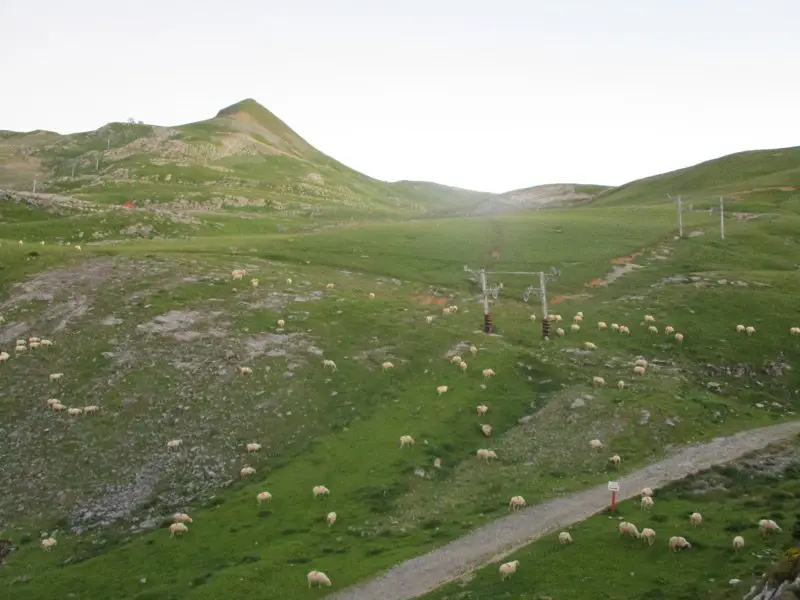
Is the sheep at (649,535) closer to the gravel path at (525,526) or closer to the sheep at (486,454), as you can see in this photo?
the gravel path at (525,526)

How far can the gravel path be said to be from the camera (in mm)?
29328

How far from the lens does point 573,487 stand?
38375 mm

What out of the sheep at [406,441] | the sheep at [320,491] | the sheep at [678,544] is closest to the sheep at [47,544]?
the sheep at [320,491]

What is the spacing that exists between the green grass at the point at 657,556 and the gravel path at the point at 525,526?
1.26 meters

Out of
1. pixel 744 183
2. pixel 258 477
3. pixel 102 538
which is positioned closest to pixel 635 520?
pixel 258 477

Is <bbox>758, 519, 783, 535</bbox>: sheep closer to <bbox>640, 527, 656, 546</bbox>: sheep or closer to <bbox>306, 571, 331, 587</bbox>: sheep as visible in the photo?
<bbox>640, 527, 656, 546</bbox>: sheep

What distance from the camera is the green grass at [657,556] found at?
2606cm

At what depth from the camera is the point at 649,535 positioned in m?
29.8

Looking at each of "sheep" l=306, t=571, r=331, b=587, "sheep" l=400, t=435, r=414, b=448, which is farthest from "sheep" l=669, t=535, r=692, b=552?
"sheep" l=400, t=435, r=414, b=448

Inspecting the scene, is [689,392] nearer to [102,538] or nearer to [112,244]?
[102,538]

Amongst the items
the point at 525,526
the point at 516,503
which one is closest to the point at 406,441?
the point at 516,503

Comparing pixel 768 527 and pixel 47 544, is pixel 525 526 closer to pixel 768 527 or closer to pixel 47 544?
pixel 768 527

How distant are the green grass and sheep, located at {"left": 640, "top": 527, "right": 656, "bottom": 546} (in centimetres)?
24

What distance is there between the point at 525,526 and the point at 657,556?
718 centimetres
